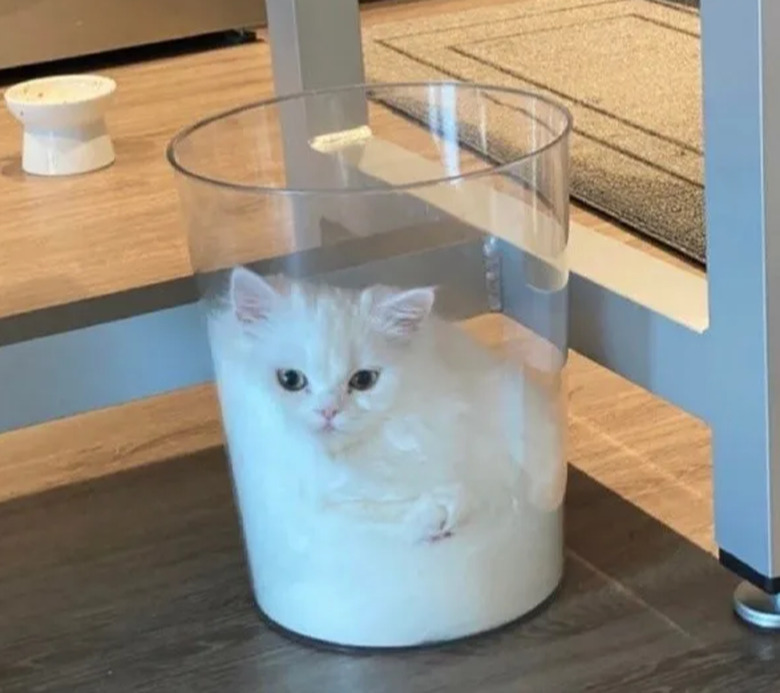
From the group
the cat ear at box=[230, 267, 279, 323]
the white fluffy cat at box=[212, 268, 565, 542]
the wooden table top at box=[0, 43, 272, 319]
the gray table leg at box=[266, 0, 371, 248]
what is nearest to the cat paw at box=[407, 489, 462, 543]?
the white fluffy cat at box=[212, 268, 565, 542]

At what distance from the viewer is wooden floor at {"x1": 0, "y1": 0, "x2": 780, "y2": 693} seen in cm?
79

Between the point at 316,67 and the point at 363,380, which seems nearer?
the point at 363,380

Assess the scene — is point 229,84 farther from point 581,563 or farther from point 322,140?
point 581,563

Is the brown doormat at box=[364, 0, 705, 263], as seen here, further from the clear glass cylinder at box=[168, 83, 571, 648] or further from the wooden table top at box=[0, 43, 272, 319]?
the clear glass cylinder at box=[168, 83, 571, 648]

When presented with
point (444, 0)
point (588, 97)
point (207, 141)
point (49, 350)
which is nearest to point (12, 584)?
point (49, 350)

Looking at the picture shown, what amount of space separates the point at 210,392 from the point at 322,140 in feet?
0.78

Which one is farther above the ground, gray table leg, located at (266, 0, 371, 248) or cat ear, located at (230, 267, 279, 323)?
gray table leg, located at (266, 0, 371, 248)

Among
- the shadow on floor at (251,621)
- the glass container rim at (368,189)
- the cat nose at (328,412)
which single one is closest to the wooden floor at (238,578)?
the shadow on floor at (251,621)

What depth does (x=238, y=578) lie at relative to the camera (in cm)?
91

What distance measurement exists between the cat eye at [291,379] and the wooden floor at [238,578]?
0.49 feet

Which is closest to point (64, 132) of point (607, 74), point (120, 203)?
point (120, 203)

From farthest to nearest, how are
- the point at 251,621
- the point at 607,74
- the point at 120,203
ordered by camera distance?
the point at 607,74, the point at 120,203, the point at 251,621

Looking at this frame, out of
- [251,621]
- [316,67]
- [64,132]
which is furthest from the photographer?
[64,132]

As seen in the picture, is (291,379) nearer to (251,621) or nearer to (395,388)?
(395,388)
